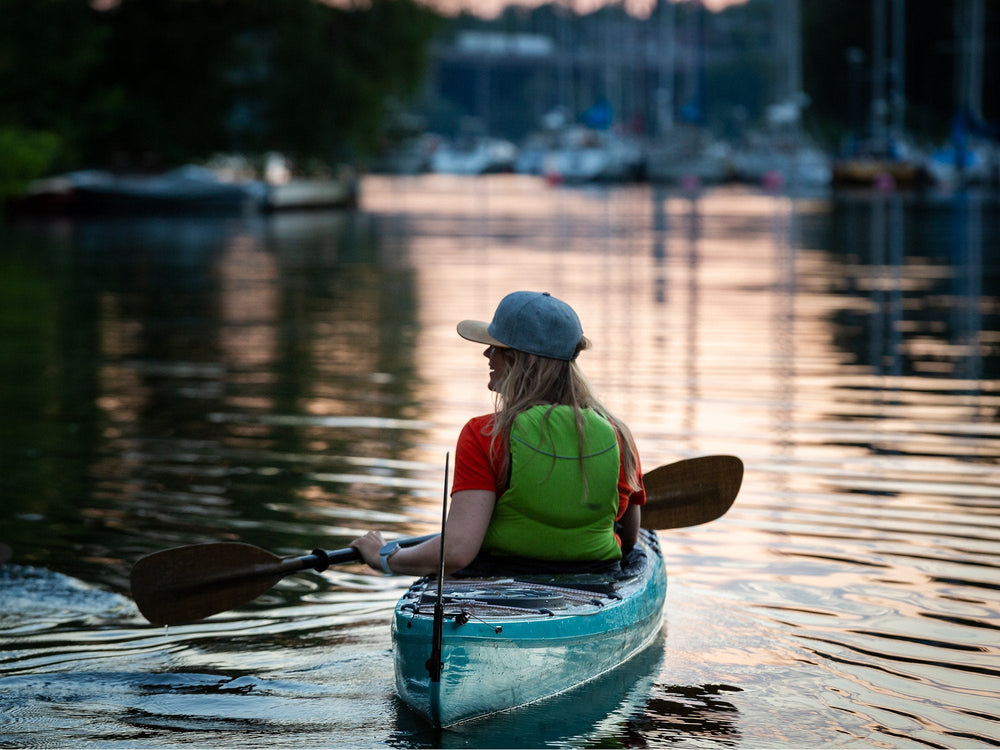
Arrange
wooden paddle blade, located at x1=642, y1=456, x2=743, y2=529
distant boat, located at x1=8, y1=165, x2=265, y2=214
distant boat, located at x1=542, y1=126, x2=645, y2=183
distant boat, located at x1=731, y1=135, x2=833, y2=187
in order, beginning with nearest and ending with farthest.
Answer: wooden paddle blade, located at x1=642, y1=456, x2=743, y2=529 → distant boat, located at x1=8, y1=165, x2=265, y2=214 → distant boat, located at x1=731, y1=135, x2=833, y2=187 → distant boat, located at x1=542, y1=126, x2=645, y2=183

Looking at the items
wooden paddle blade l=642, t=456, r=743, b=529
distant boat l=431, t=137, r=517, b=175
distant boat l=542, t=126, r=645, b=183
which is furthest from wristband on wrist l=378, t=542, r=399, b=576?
distant boat l=431, t=137, r=517, b=175

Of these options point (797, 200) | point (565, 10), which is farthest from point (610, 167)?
point (797, 200)

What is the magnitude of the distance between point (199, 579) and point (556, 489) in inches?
63.5

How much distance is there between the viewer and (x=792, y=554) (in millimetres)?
7910

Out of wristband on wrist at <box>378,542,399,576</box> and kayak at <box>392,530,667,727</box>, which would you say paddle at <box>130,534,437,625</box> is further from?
kayak at <box>392,530,667,727</box>

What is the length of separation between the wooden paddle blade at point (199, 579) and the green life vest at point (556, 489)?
1.04 meters

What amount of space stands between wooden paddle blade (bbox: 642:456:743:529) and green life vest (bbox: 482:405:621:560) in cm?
139

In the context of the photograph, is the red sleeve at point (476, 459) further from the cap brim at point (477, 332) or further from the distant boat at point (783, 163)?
the distant boat at point (783, 163)

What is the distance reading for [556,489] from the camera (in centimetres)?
559

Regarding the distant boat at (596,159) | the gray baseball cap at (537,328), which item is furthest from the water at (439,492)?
the distant boat at (596,159)

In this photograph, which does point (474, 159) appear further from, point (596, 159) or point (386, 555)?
point (386, 555)

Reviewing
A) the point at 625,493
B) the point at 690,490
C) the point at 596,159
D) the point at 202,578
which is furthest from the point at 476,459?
the point at 596,159

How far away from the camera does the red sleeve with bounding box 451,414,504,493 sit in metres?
5.51

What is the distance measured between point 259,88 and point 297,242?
1707 cm
